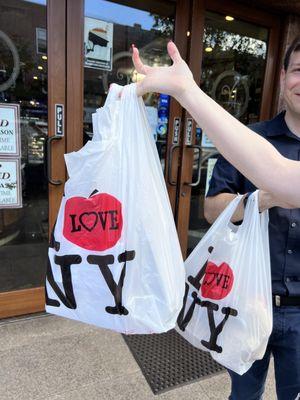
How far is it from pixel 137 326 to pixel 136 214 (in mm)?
345

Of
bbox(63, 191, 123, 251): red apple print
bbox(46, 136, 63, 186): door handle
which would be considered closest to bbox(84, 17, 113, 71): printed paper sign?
bbox(46, 136, 63, 186): door handle

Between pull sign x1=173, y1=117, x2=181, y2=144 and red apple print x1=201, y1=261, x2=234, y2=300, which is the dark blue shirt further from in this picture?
pull sign x1=173, y1=117, x2=181, y2=144

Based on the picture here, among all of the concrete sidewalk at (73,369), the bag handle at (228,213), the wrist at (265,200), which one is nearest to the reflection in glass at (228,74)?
the concrete sidewalk at (73,369)

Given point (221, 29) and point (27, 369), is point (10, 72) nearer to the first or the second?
point (221, 29)

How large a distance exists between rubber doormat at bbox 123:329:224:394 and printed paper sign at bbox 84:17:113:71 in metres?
2.11

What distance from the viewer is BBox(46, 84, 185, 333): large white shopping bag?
1048mm

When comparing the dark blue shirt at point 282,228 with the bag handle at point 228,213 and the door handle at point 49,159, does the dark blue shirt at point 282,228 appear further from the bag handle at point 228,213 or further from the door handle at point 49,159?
the door handle at point 49,159

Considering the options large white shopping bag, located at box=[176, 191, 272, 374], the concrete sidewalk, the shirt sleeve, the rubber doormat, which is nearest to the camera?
large white shopping bag, located at box=[176, 191, 272, 374]

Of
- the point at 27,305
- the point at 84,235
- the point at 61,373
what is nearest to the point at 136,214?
the point at 84,235

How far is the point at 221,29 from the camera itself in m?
3.03

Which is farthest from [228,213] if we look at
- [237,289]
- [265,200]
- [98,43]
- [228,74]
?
[228,74]

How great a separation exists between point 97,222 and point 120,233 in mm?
76

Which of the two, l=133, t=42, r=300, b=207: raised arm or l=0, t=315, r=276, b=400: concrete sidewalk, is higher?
l=133, t=42, r=300, b=207: raised arm

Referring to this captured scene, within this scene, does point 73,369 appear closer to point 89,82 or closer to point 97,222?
point 97,222
